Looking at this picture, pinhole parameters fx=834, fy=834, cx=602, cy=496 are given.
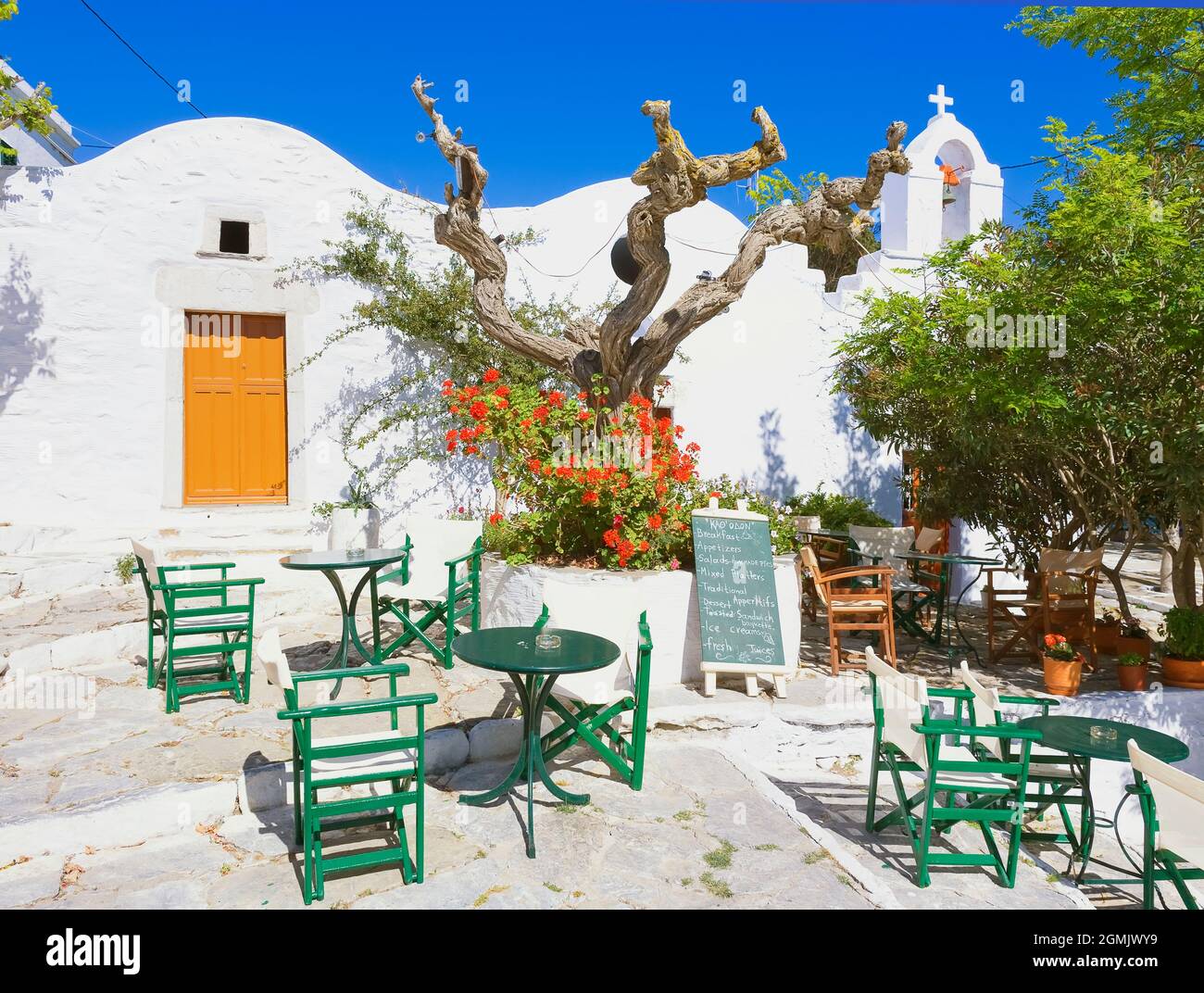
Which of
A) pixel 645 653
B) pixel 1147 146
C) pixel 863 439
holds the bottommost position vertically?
pixel 645 653

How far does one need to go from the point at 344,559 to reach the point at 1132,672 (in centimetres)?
564

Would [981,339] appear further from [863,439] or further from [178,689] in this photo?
[178,689]

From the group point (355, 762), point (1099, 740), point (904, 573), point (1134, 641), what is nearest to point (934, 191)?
point (904, 573)

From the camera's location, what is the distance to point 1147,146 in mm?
6828

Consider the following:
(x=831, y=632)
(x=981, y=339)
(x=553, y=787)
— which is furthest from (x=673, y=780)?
(x=981, y=339)

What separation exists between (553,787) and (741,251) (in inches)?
187

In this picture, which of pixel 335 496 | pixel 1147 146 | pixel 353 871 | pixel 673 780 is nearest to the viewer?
pixel 353 871

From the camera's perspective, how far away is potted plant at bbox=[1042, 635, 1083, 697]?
5.95 meters

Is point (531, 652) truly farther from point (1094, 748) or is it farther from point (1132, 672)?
point (1132, 672)

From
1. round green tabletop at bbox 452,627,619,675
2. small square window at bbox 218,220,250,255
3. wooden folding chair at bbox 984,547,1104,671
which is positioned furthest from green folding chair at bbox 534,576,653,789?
small square window at bbox 218,220,250,255

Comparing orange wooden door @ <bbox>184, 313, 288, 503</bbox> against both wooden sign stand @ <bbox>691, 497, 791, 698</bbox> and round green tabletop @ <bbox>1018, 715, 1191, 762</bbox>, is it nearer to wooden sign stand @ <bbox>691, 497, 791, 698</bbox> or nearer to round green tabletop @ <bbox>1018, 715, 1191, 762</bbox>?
wooden sign stand @ <bbox>691, 497, 791, 698</bbox>

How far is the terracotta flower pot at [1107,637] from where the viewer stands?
23.8 feet

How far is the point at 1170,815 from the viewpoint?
296 cm

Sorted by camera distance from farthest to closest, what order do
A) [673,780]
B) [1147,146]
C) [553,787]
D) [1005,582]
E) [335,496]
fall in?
[1005,582] → [335,496] → [1147,146] → [673,780] → [553,787]
